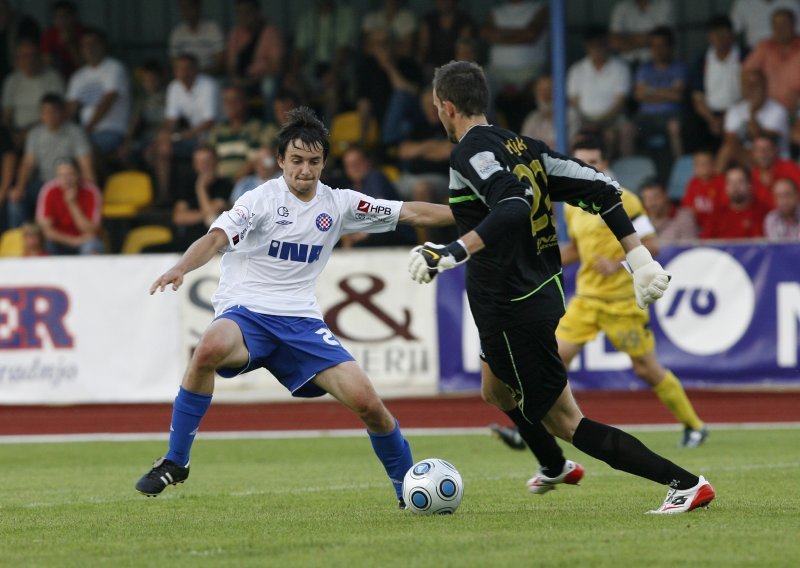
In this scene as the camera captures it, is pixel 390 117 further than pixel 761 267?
Yes

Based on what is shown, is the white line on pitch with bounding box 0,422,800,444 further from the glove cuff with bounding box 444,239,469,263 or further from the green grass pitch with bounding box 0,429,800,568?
the glove cuff with bounding box 444,239,469,263

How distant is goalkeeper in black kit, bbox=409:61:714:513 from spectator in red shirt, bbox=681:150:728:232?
29.2ft

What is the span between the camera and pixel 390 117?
17.1 meters

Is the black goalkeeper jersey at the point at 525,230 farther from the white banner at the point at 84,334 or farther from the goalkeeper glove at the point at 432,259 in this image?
the white banner at the point at 84,334

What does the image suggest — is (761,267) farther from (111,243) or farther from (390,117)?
(111,243)

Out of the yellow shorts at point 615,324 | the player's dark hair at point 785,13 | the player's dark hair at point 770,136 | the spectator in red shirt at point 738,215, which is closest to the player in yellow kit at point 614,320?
the yellow shorts at point 615,324

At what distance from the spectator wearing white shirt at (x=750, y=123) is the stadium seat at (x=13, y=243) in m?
8.19

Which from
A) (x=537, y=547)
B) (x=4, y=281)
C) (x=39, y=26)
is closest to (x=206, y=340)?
(x=537, y=547)

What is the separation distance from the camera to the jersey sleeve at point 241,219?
6.80m

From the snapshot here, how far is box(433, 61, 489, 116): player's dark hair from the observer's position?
Answer: 6223 millimetres

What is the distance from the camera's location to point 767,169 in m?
15.1

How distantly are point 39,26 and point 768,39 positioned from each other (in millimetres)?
10407

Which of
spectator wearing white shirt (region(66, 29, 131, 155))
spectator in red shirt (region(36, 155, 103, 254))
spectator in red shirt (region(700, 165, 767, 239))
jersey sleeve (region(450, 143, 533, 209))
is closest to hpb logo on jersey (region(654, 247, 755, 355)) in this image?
spectator in red shirt (region(700, 165, 767, 239))

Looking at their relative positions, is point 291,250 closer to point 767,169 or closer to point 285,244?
point 285,244
